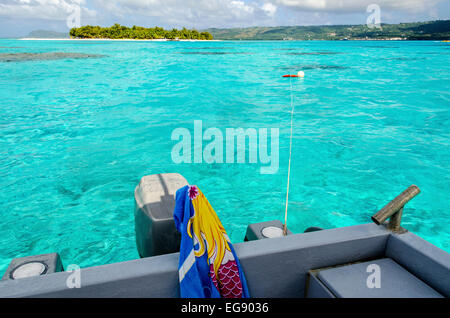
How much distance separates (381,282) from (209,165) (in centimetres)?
533

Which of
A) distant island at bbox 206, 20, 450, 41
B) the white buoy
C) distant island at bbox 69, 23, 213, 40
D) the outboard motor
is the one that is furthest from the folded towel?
distant island at bbox 206, 20, 450, 41

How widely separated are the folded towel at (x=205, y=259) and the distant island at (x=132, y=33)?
377ft

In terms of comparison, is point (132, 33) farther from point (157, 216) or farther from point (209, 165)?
point (157, 216)

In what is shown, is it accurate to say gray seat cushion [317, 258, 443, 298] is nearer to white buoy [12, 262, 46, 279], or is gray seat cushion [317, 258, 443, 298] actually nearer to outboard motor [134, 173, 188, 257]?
outboard motor [134, 173, 188, 257]

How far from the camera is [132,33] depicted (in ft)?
348

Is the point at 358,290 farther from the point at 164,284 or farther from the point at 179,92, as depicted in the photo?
the point at 179,92

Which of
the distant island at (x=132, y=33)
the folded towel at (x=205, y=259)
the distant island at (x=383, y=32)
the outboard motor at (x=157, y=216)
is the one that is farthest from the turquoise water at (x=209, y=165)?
the distant island at (x=383, y=32)

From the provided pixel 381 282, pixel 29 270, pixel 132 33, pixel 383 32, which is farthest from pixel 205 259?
pixel 383 32

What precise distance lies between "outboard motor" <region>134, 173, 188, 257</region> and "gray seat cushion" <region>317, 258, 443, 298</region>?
1.12 meters

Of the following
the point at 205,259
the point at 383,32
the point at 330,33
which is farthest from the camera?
the point at 330,33

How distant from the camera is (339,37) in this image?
476ft

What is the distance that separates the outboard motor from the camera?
2.29m

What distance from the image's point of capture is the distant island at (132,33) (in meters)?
101
